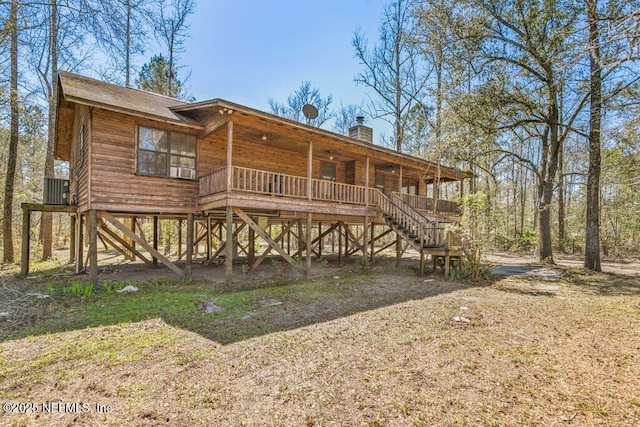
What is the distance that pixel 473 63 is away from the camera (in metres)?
13.9

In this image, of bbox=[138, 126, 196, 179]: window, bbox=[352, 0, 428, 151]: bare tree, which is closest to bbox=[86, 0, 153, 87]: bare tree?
bbox=[138, 126, 196, 179]: window

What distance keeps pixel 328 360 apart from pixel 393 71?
80.3ft

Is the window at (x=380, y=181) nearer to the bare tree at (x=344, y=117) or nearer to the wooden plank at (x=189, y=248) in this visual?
the wooden plank at (x=189, y=248)

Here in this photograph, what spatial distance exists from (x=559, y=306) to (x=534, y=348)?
129 inches

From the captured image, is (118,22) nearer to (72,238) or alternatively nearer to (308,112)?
(308,112)

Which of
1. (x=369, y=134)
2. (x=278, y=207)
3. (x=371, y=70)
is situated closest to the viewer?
(x=278, y=207)

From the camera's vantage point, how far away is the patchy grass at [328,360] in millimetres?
3162

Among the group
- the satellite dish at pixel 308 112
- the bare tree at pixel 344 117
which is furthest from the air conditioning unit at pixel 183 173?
the bare tree at pixel 344 117

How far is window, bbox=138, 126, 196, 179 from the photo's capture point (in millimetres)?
9711

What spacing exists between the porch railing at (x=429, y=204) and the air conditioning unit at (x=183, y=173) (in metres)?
9.30

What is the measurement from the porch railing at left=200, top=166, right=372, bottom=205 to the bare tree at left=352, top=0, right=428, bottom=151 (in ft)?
41.8

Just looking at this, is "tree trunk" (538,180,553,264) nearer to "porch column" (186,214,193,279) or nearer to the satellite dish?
the satellite dish

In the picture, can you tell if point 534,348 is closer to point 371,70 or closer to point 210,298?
point 210,298

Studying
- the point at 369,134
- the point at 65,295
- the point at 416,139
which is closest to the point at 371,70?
the point at 416,139
